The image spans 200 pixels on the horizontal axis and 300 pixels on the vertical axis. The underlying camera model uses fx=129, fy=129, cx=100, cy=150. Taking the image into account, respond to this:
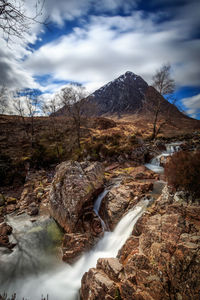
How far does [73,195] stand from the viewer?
9000mm

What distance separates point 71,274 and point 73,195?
13.2ft

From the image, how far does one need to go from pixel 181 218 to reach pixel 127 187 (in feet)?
16.4

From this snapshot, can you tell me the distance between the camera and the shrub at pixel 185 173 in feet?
19.6

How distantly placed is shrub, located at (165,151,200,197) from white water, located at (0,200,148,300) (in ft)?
8.17

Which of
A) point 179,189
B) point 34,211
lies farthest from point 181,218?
point 34,211

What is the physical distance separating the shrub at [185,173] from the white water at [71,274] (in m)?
2.49

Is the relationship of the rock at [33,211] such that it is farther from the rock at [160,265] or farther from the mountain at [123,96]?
the mountain at [123,96]

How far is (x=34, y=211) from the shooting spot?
10969 millimetres

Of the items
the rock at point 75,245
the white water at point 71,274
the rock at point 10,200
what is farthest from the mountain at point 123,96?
the rock at point 75,245

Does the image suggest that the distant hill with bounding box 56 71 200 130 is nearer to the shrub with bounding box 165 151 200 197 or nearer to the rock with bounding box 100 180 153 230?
→ the rock with bounding box 100 180 153 230

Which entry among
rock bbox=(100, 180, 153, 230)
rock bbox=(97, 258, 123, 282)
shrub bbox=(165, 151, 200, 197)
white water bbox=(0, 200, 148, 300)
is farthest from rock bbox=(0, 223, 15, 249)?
shrub bbox=(165, 151, 200, 197)

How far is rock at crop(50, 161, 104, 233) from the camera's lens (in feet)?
28.2

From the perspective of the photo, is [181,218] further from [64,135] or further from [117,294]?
[64,135]

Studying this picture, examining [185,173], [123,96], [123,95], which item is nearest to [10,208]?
[185,173]
